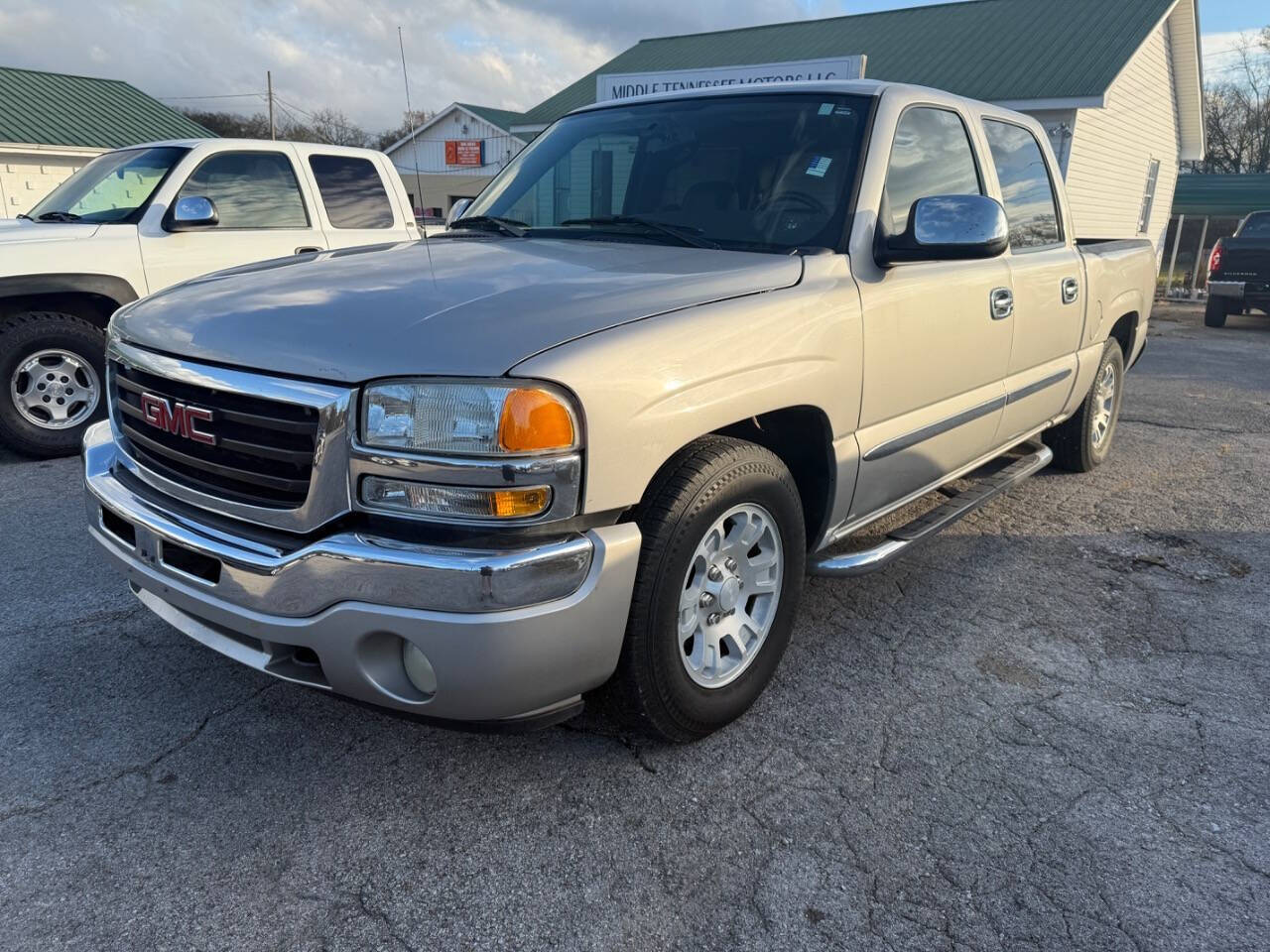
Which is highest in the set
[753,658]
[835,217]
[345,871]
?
[835,217]

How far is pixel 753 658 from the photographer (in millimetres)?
2814

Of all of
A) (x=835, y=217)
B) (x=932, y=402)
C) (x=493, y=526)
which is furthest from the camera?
(x=932, y=402)

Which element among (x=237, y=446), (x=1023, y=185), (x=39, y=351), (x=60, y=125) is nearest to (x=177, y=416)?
(x=237, y=446)

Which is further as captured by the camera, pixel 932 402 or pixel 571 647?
pixel 932 402

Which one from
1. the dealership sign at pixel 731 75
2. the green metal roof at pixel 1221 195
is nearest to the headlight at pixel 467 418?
the dealership sign at pixel 731 75

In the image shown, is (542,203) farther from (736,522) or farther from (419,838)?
(419,838)

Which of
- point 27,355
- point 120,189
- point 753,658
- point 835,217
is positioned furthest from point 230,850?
point 120,189

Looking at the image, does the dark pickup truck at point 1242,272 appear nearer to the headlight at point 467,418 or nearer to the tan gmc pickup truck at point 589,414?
the tan gmc pickup truck at point 589,414

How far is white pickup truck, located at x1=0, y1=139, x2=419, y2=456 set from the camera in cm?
557

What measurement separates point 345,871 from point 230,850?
1.00 ft

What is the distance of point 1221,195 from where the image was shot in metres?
25.1

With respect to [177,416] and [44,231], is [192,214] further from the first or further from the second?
[177,416]

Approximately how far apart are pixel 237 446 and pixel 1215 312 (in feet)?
57.5

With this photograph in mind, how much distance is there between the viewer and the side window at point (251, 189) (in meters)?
6.20
